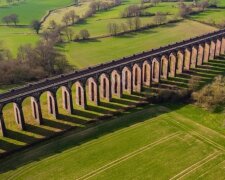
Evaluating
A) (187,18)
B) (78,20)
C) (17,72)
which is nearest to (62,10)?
(78,20)

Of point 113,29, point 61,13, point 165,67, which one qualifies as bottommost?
point 165,67

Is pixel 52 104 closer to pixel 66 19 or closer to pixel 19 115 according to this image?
pixel 19 115

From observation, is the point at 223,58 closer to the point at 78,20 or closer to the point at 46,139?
the point at 46,139

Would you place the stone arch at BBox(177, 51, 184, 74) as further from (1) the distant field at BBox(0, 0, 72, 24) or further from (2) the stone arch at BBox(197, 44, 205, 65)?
(1) the distant field at BBox(0, 0, 72, 24)

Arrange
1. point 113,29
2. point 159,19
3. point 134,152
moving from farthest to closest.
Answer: point 159,19, point 113,29, point 134,152

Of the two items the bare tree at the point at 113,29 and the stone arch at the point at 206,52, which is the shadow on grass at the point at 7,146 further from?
the bare tree at the point at 113,29

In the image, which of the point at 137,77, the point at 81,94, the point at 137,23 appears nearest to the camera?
the point at 81,94

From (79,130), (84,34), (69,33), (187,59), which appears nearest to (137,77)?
(187,59)
